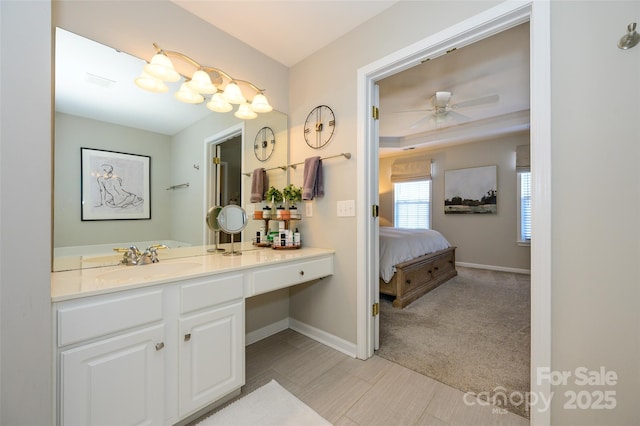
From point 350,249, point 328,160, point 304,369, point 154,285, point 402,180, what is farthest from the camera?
point 402,180

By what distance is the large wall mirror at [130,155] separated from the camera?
142cm

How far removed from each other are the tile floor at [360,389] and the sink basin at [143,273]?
862mm

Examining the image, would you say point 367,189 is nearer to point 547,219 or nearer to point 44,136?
point 547,219

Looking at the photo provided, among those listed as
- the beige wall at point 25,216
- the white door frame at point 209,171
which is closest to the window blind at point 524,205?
the white door frame at point 209,171

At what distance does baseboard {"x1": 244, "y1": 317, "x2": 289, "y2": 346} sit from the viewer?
2219mm

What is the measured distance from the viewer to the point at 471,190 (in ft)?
17.2

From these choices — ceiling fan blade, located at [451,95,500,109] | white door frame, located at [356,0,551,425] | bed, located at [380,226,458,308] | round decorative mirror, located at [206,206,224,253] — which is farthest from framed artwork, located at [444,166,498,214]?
round decorative mirror, located at [206,206,224,253]

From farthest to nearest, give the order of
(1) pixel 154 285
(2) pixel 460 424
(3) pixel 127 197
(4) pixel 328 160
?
(4) pixel 328 160, (3) pixel 127 197, (2) pixel 460 424, (1) pixel 154 285

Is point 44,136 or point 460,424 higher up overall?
point 44,136

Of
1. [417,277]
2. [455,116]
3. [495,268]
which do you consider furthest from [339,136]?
[495,268]

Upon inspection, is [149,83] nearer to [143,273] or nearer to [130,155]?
[130,155]

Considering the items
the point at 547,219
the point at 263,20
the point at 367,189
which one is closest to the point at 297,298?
the point at 367,189

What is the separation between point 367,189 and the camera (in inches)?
76.5

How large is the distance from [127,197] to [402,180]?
5.59 metres
